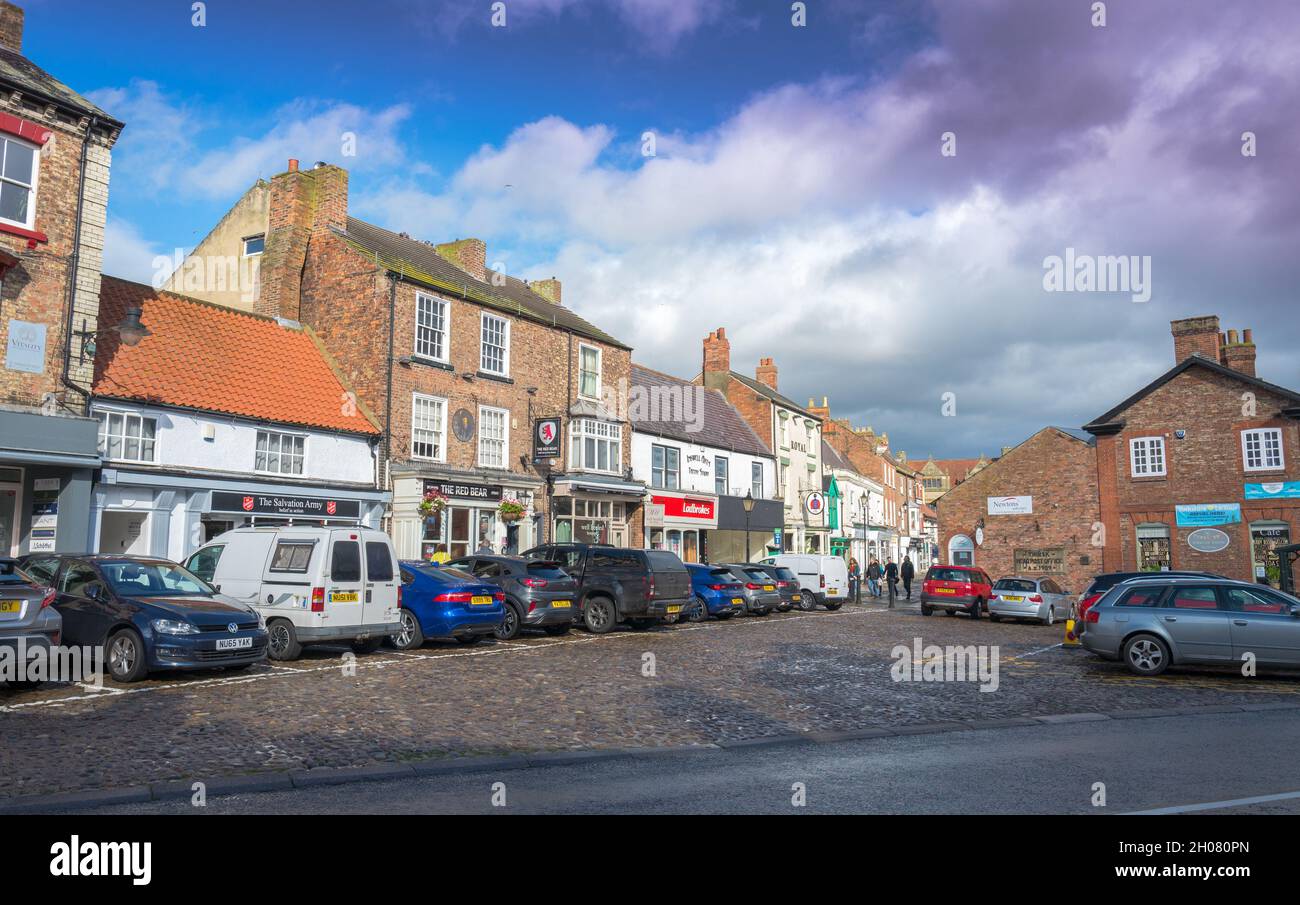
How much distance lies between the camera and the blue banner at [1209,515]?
3531 cm

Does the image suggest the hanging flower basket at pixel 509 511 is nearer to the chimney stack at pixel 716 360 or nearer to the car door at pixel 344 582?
the car door at pixel 344 582

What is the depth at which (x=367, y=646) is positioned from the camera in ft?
55.4

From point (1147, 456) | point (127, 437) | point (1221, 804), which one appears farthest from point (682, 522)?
point (1221, 804)

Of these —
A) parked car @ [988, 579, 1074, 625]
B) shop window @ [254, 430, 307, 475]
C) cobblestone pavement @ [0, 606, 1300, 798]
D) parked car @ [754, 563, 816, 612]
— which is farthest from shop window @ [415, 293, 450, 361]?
parked car @ [988, 579, 1074, 625]

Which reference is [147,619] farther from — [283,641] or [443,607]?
[443,607]

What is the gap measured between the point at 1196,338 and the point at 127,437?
127ft

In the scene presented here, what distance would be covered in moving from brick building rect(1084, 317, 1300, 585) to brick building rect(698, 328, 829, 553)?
48.2 feet

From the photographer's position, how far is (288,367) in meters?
25.8

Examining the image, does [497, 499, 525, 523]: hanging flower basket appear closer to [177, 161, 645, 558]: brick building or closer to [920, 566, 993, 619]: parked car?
[177, 161, 645, 558]: brick building

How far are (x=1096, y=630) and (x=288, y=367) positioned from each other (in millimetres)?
20981

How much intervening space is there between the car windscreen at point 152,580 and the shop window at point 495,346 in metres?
16.5

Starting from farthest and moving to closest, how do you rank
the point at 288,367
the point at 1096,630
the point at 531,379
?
the point at 531,379, the point at 288,367, the point at 1096,630
